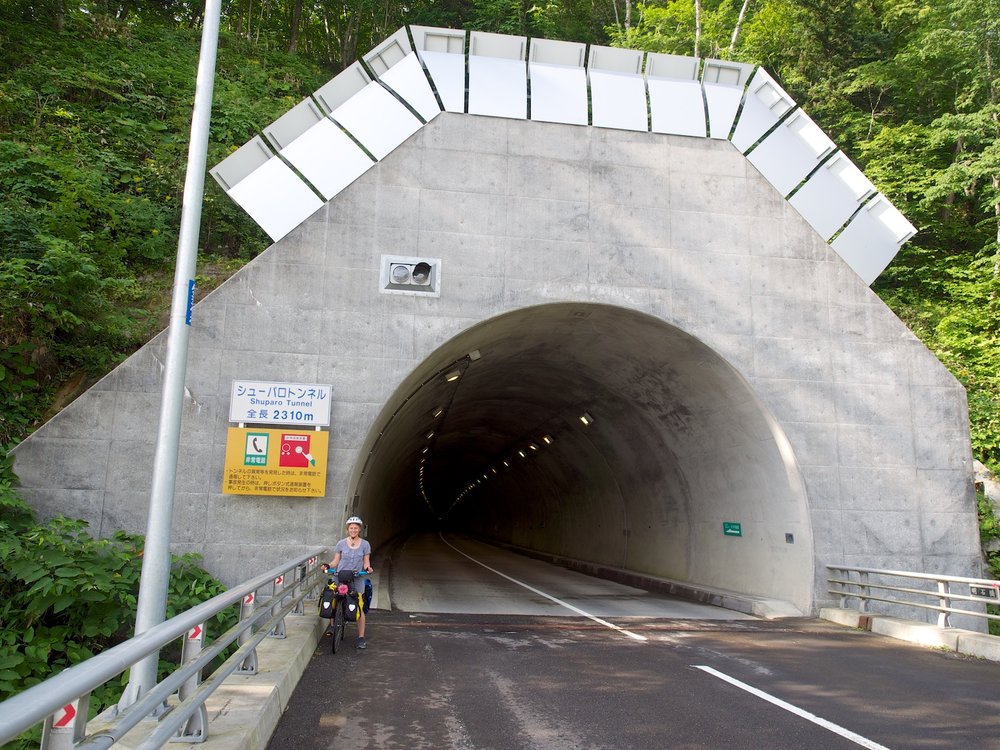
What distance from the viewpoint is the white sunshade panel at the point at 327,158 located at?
13.1m

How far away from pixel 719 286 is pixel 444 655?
8400 mm

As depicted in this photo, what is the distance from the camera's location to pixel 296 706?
626 cm

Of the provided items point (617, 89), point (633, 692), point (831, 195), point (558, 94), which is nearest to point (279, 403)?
point (633, 692)

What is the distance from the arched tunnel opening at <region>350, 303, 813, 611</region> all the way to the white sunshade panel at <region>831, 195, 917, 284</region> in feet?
11.6

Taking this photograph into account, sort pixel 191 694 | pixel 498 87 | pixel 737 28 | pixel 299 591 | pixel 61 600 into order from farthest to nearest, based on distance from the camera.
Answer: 1. pixel 737 28
2. pixel 498 87
3. pixel 299 591
4. pixel 61 600
5. pixel 191 694

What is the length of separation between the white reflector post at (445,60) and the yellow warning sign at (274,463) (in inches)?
256

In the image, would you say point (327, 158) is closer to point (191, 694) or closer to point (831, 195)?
point (831, 195)

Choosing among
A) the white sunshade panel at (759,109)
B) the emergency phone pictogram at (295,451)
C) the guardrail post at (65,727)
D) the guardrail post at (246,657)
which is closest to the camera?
the guardrail post at (65,727)

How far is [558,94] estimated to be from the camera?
47.1ft

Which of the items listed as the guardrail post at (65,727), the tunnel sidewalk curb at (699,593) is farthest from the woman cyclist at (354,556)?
the tunnel sidewalk curb at (699,593)

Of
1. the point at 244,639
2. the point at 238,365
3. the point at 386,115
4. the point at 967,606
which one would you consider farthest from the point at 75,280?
the point at 967,606

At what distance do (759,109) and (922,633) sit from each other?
9926 mm

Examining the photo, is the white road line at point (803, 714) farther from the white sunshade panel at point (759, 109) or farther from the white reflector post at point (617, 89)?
the white sunshade panel at point (759, 109)

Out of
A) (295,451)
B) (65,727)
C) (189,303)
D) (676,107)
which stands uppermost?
(676,107)
